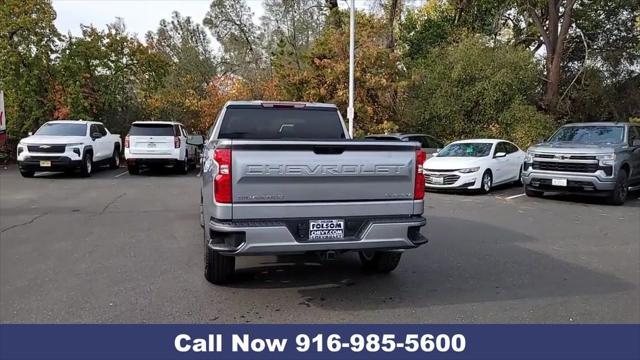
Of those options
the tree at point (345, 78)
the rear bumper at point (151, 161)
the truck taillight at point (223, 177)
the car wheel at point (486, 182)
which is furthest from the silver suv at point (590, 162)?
the rear bumper at point (151, 161)

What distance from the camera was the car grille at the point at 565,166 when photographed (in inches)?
462

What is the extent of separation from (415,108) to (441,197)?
11.3 meters

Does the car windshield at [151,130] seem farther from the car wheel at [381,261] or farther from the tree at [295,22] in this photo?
the tree at [295,22]

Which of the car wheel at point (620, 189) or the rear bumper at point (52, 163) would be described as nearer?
the car wheel at point (620, 189)

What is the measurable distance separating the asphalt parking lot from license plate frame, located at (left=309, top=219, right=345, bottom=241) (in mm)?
710

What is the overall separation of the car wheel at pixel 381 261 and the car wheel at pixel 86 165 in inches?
505

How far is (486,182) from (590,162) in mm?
2809

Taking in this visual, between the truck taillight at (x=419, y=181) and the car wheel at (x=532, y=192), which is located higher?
the truck taillight at (x=419, y=181)

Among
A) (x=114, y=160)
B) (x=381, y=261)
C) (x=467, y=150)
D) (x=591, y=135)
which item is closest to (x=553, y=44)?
(x=467, y=150)

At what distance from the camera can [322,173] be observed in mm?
4809

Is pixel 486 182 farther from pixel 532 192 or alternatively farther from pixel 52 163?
pixel 52 163

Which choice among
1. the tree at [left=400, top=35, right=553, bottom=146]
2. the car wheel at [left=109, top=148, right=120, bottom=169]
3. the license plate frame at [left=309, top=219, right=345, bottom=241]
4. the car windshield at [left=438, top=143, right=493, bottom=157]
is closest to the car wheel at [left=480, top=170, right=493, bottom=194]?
the car windshield at [left=438, top=143, right=493, bottom=157]

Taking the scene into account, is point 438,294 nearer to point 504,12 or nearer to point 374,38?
point 374,38

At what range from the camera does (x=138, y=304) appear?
5.09 metres
